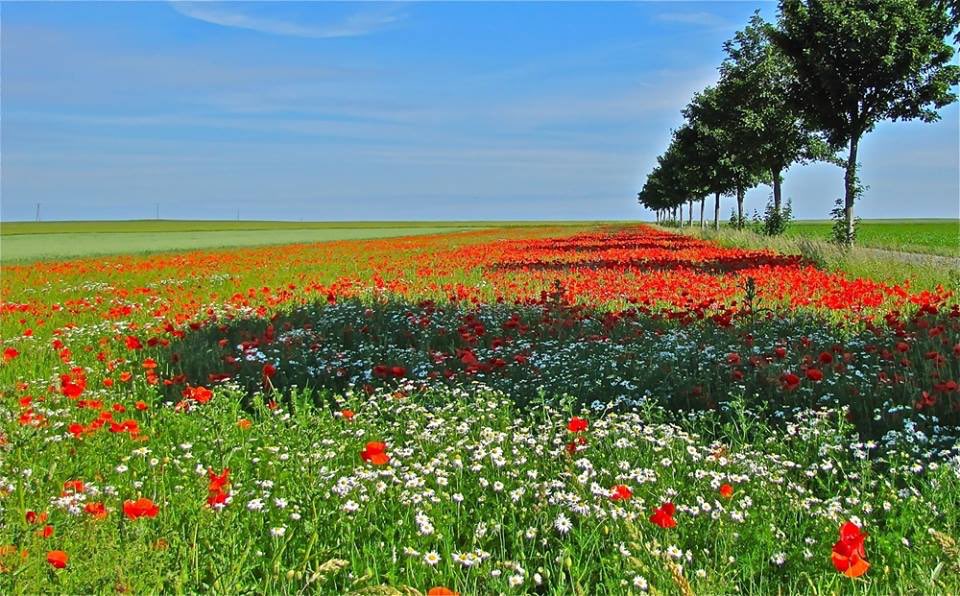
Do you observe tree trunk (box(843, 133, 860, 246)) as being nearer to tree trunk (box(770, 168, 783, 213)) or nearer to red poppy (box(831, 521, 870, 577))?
tree trunk (box(770, 168, 783, 213))

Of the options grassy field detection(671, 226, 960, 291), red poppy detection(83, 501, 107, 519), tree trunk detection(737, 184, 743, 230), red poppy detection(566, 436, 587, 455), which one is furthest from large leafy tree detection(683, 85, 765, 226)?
red poppy detection(83, 501, 107, 519)

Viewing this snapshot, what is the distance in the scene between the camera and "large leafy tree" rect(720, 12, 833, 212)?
34406 mm

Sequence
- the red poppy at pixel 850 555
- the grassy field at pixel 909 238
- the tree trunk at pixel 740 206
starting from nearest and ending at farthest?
1. the red poppy at pixel 850 555
2. the grassy field at pixel 909 238
3. the tree trunk at pixel 740 206

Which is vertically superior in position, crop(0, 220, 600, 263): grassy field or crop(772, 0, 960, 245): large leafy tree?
crop(772, 0, 960, 245): large leafy tree

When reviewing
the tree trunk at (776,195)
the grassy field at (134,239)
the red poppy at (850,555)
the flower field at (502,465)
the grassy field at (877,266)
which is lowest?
the flower field at (502,465)

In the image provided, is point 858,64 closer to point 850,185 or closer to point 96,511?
point 850,185

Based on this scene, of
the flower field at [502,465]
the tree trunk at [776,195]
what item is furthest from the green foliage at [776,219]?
the flower field at [502,465]

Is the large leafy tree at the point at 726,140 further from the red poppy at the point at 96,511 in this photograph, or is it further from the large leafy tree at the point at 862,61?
the red poppy at the point at 96,511

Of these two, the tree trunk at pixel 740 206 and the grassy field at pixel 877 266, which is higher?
the tree trunk at pixel 740 206

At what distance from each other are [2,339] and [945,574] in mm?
10661

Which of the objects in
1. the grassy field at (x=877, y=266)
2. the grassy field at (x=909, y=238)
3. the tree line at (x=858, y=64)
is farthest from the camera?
the grassy field at (x=909, y=238)

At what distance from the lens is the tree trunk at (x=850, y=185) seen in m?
23.5

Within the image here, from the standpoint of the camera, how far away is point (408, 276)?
17.2 m

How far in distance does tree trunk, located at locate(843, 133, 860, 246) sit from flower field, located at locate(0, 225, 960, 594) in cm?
1617
